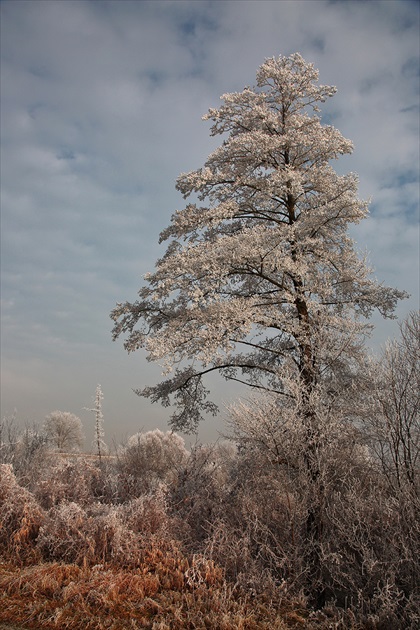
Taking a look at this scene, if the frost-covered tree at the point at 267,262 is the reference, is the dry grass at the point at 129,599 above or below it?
below

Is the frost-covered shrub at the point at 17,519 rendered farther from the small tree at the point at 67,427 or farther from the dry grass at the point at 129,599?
the small tree at the point at 67,427

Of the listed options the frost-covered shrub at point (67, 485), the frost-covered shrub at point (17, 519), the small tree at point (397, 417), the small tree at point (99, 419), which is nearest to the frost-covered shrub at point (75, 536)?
the frost-covered shrub at point (17, 519)

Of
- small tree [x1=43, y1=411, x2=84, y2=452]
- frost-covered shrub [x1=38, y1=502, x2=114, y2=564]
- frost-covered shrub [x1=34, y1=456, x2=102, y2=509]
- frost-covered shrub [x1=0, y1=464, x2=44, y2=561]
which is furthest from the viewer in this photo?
small tree [x1=43, y1=411, x2=84, y2=452]

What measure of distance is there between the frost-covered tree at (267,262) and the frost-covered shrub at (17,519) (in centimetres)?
372

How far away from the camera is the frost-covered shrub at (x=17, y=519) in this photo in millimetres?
8516

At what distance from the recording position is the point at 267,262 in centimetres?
1156

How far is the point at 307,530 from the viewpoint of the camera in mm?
8883

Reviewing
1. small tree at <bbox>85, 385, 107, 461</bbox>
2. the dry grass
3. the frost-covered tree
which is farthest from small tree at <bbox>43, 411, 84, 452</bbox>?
the dry grass

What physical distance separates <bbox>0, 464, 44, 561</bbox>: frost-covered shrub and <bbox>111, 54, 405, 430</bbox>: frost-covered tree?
146 inches

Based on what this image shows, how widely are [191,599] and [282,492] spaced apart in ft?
7.73

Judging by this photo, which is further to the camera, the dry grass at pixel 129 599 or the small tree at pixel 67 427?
the small tree at pixel 67 427

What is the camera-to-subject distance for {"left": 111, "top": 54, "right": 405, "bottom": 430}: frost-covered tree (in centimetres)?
1125

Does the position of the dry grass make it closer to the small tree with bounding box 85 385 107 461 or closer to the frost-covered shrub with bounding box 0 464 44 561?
the frost-covered shrub with bounding box 0 464 44 561

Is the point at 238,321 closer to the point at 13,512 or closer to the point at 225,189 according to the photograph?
the point at 225,189
